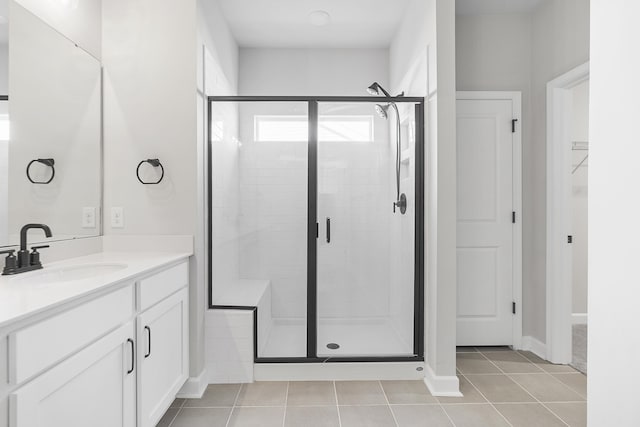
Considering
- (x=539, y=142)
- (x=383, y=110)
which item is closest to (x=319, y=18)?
(x=383, y=110)

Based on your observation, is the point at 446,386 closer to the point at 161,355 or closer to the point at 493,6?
the point at 161,355

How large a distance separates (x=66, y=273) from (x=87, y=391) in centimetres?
69

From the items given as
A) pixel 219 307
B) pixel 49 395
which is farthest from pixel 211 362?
pixel 49 395

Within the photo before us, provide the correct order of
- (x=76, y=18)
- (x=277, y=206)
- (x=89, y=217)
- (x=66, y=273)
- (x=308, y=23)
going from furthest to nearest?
1. (x=308, y=23)
2. (x=277, y=206)
3. (x=89, y=217)
4. (x=76, y=18)
5. (x=66, y=273)

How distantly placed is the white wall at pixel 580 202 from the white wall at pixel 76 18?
4138mm

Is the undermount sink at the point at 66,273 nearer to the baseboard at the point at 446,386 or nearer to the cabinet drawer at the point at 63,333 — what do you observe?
the cabinet drawer at the point at 63,333

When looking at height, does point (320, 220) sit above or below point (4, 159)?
below

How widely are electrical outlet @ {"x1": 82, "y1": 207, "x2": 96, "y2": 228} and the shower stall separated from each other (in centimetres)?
69

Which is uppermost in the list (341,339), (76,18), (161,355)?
(76,18)

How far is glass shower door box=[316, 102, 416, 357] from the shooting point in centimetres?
265

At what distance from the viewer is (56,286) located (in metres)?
1.33

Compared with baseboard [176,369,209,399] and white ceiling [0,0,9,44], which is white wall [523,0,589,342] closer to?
baseboard [176,369,209,399]

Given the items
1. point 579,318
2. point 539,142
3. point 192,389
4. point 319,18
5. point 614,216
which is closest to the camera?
point 614,216

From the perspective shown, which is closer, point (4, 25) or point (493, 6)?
point (4, 25)
